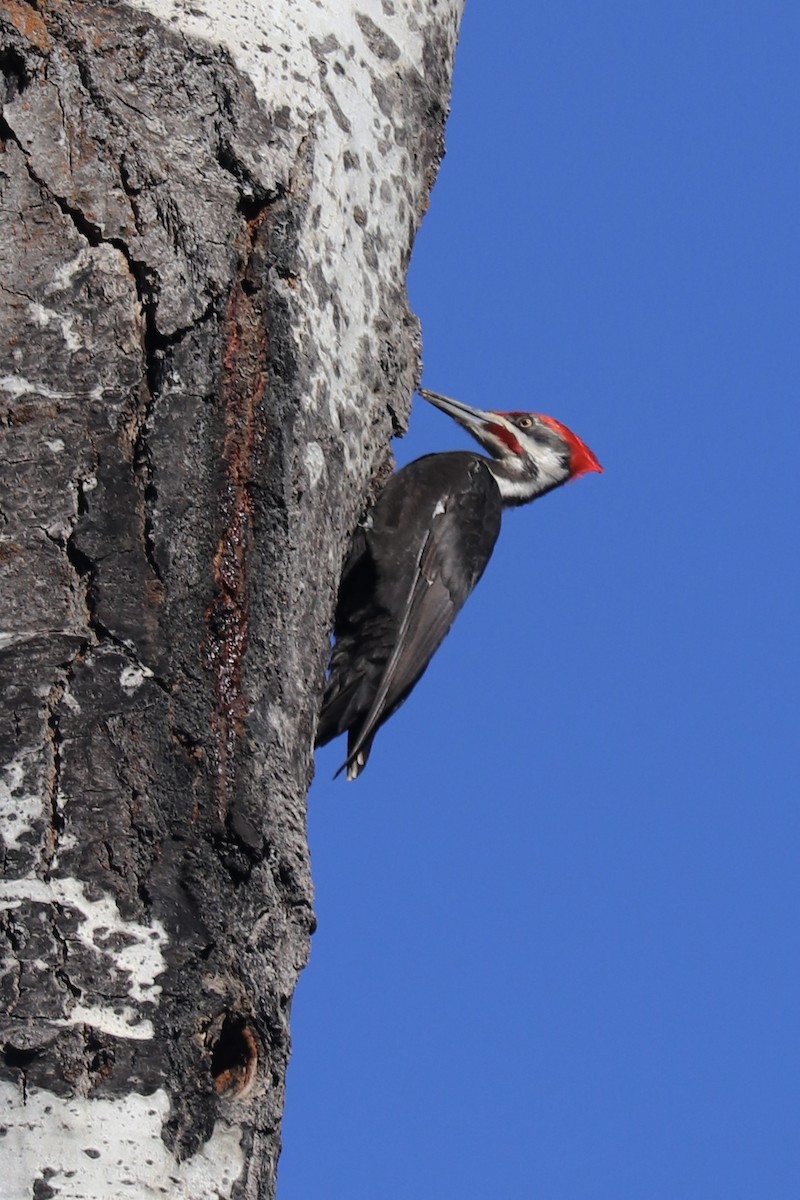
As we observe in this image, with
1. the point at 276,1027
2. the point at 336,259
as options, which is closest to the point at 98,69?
the point at 336,259

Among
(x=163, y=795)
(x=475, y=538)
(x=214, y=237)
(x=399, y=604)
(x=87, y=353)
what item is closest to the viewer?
(x=163, y=795)

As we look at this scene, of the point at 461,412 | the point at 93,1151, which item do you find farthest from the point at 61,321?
the point at 461,412

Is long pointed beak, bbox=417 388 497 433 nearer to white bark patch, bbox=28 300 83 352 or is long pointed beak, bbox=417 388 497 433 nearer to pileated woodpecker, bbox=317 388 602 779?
pileated woodpecker, bbox=317 388 602 779

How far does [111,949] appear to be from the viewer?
5.76 ft

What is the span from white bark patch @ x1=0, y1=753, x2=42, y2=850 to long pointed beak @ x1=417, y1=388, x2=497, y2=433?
112 inches

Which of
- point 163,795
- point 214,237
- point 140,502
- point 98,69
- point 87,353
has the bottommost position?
point 163,795

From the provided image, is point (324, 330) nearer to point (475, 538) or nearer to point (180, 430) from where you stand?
point (180, 430)

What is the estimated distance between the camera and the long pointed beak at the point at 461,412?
4586mm

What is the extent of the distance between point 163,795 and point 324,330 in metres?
0.75

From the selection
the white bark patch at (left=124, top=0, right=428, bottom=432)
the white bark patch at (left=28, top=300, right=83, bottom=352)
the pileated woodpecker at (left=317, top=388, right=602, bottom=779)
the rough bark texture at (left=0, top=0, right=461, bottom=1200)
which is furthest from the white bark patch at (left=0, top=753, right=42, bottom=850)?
the pileated woodpecker at (left=317, top=388, right=602, bottom=779)

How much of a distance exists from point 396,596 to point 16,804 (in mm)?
1846

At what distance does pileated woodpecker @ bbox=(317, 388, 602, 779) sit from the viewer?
11.2 ft

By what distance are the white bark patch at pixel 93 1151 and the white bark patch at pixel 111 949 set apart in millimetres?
82

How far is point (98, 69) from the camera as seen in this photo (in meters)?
2.19
